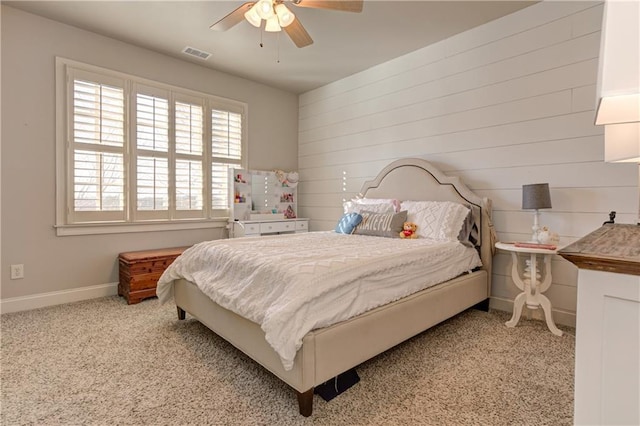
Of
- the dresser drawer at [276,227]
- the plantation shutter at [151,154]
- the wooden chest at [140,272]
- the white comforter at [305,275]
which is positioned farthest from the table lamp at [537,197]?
the plantation shutter at [151,154]

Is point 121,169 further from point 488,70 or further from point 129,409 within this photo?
point 488,70

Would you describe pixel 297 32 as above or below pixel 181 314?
above

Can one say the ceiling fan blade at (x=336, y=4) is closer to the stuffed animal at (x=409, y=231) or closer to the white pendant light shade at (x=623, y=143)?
the white pendant light shade at (x=623, y=143)

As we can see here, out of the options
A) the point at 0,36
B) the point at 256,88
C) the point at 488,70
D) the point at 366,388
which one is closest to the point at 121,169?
the point at 0,36

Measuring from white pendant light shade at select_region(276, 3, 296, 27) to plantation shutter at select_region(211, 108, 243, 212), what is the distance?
2242 mm

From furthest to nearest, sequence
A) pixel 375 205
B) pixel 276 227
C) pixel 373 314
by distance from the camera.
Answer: pixel 276 227 → pixel 375 205 → pixel 373 314

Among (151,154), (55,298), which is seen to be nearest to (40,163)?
(151,154)

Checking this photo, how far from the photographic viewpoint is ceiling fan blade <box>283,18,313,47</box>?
8.07 ft

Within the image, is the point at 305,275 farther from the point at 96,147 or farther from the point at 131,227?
the point at 96,147

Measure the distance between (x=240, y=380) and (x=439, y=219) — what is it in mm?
2135

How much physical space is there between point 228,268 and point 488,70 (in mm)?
3042

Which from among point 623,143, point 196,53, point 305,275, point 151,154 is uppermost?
point 196,53

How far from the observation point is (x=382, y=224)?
3.16 m

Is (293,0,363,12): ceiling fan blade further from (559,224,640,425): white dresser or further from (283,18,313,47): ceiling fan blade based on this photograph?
(559,224,640,425): white dresser
